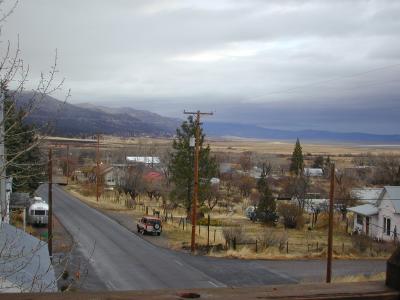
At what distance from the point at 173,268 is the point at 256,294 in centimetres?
2628

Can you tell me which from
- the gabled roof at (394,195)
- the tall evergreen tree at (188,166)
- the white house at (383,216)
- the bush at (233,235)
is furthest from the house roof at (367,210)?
the tall evergreen tree at (188,166)

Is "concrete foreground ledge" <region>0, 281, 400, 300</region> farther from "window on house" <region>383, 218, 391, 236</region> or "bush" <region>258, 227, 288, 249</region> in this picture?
"window on house" <region>383, 218, 391, 236</region>

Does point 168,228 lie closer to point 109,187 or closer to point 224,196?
point 224,196

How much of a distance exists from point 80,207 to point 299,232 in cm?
2434

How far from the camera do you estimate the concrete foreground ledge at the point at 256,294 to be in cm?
209

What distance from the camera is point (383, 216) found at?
4178 cm

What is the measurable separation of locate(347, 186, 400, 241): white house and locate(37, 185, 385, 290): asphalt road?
7958mm

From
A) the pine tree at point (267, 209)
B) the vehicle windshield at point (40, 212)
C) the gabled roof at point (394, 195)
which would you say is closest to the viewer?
the gabled roof at point (394, 195)

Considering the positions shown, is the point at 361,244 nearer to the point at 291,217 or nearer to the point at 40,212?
the point at 291,217

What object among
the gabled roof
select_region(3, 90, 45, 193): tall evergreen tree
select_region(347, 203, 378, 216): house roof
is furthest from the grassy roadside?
select_region(3, 90, 45, 193): tall evergreen tree

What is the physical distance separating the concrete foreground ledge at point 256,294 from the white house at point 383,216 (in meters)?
38.7

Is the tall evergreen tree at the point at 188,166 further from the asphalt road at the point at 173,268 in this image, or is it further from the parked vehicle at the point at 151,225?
the asphalt road at the point at 173,268

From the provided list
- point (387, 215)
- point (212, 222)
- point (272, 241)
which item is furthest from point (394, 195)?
point (212, 222)

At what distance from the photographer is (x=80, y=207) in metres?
56.8
